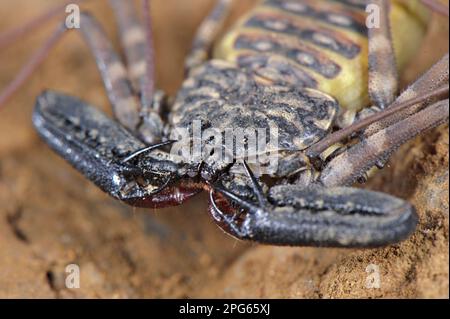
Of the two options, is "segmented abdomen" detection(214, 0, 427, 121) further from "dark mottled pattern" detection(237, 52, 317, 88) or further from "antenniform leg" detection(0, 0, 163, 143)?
"antenniform leg" detection(0, 0, 163, 143)

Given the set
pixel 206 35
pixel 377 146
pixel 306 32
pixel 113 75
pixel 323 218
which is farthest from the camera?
pixel 206 35

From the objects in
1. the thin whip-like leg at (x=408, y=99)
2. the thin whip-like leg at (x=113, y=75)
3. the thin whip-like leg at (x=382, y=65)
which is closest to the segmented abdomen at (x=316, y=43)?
the thin whip-like leg at (x=382, y=65)

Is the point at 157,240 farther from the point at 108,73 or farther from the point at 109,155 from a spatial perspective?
the point at 108,73

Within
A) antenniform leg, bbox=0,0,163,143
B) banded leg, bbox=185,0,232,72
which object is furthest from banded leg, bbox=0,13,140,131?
banded leg, bbox=185,0,232,72

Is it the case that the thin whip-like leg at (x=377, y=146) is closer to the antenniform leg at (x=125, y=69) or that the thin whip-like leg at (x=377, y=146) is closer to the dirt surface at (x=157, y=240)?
the dirt surface at (x=157, y=240)

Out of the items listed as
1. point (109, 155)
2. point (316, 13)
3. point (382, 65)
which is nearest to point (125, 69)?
point (109, 155)
